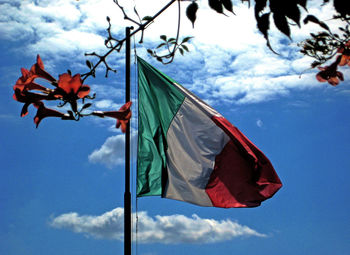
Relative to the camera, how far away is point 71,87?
209cm

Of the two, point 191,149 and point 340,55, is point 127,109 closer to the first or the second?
point 340,55

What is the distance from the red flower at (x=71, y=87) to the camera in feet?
6.82

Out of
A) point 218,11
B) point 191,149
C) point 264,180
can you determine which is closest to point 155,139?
point 191,149

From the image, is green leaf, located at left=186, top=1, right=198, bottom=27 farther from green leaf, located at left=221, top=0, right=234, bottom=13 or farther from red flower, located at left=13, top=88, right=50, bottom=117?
red flower, located at left=13, top=88, right=50, bottom=117

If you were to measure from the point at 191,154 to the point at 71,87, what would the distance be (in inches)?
197

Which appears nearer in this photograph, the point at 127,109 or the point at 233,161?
the point at 127,109

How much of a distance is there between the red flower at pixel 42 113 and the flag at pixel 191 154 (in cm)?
431

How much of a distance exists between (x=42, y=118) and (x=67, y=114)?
195 millimetres

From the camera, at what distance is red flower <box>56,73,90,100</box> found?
6.82 ft

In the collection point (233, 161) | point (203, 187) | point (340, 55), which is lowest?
point (340, 55)

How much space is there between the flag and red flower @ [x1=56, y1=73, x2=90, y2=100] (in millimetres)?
4589

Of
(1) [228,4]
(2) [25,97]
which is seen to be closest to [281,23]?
(1) [228,4]

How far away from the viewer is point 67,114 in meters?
2.24

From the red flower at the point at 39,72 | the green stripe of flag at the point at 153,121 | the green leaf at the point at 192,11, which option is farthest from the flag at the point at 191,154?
Result: the green leaf at the point at 192,11
